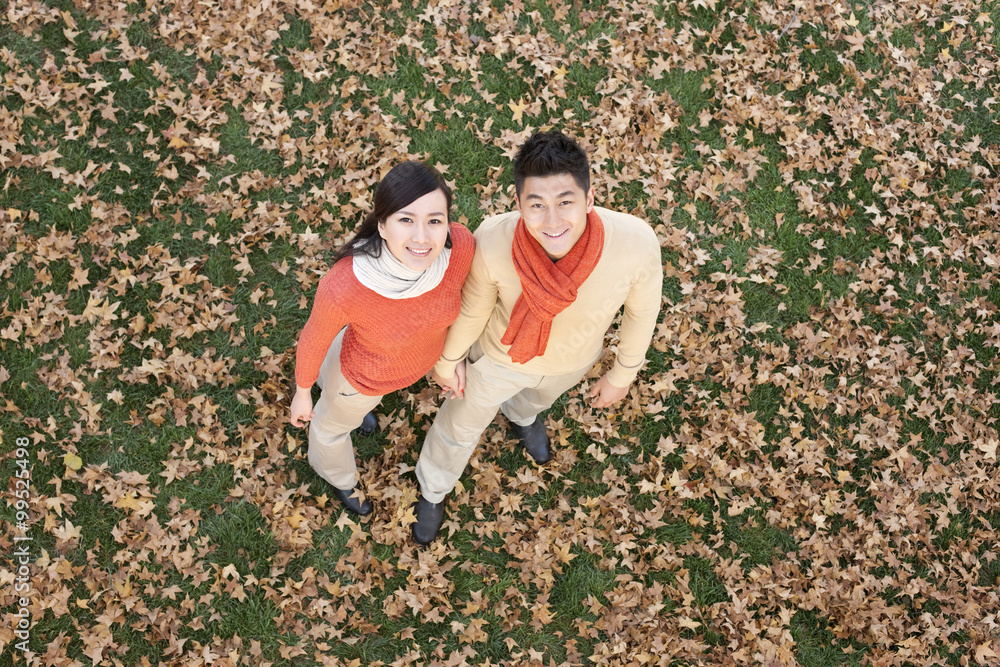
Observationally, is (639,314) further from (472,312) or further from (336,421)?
(336,421)

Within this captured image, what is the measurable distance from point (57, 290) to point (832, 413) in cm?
607

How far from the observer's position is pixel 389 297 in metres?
3.12

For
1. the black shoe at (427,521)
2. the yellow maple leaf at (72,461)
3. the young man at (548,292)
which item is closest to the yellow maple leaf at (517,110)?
the young man at (548,292)

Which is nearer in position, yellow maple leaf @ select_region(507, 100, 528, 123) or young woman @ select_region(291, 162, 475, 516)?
young woman @ select_region(291, 162, 475, 516)

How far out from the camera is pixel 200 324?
5.07 metres

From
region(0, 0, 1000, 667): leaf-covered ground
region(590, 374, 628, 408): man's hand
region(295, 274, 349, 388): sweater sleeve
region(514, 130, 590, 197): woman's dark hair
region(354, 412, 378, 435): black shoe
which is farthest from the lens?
region(354, 412, 378, 435): black shoe

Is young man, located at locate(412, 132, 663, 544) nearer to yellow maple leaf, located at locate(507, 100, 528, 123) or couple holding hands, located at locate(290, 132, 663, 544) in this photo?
couple holding hands, located at locate(290, 132, 663, 544)

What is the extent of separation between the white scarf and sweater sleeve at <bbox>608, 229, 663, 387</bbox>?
992mm

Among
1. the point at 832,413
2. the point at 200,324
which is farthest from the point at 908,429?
the point at 200,324

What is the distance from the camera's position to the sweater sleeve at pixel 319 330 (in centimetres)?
309

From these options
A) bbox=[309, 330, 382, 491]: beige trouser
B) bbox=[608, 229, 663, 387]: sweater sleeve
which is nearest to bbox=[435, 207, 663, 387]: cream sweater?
bbox=[608, 229, 663, 387]: sweater sleeve

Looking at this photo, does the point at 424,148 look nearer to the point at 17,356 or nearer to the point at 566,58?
the point at 566,58

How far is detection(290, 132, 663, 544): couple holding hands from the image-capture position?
9.77 feet

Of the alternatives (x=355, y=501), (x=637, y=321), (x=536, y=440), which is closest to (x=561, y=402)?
(x=536, y=440)
